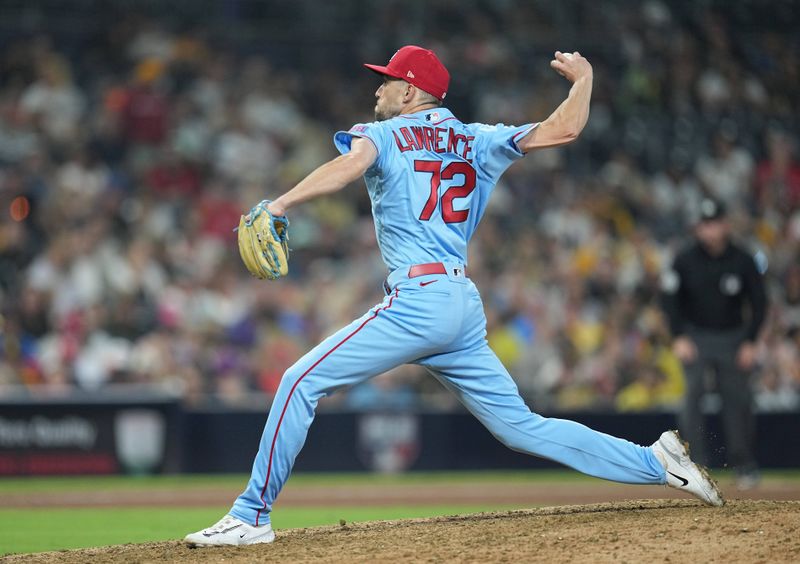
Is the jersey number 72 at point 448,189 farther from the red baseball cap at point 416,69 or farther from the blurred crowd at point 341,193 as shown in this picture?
the blurred crowd at point 341,193

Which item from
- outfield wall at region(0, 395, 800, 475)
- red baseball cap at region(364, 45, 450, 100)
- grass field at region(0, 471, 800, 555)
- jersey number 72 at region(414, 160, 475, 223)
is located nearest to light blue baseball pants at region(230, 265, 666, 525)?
jersey number 72 at region(414, 160, 475, 223)

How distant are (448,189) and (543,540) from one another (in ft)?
5.39

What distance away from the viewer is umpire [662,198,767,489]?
9.41 meters

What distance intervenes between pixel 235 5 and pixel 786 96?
7.84 meters

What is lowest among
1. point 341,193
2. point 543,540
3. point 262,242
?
point 543,540

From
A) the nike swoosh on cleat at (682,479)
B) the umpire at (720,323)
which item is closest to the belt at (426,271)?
the nike swoosh on cleat at (682,479)

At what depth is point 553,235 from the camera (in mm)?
14609

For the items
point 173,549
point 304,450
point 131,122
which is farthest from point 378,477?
point 173,549

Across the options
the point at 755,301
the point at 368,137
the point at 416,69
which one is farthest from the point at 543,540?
the point at 755,301

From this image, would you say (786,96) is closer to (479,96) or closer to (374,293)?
(479,96)

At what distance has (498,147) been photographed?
5.58 m

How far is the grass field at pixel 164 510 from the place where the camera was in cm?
724

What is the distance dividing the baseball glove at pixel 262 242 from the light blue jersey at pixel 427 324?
461 mm

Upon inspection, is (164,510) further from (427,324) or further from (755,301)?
(755,301)
